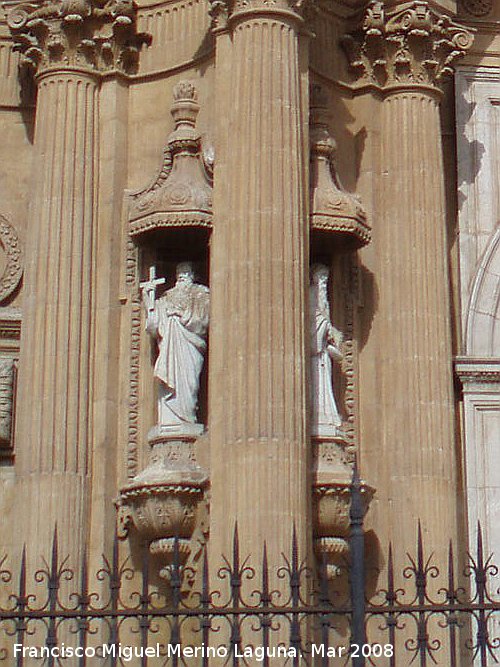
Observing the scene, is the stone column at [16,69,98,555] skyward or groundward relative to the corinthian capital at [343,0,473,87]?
groundward

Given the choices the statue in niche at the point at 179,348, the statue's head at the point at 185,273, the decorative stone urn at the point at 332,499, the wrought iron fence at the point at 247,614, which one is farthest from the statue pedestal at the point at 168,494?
the statue's head at the point at 185,273

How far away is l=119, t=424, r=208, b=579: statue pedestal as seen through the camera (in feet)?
47.0

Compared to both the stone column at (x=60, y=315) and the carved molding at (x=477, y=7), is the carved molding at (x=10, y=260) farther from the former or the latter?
the carved molding at (x=477, y=7)

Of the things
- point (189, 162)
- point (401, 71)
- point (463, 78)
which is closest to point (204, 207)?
point (189, 162)

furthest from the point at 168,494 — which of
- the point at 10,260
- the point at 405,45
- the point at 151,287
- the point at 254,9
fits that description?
the point at 405,45

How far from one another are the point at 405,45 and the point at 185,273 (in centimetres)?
314

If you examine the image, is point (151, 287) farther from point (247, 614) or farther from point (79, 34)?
point (247, 614)

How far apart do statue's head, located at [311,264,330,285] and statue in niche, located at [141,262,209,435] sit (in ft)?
3.27

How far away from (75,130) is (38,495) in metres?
3.42

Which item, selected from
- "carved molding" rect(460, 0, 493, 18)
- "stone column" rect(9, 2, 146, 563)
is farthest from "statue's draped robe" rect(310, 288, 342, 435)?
"carved molding" rect(460, 0, 493, 18)

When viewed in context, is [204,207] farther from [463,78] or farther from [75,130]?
[463,78]

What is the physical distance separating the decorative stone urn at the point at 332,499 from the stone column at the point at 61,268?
2.02 metres

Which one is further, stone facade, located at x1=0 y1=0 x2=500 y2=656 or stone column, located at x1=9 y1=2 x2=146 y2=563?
stone column, located at x1=9 y1=2 x2=146 y2=563

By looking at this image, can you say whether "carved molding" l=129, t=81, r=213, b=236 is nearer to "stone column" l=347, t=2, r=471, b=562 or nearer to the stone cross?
the stone cross
